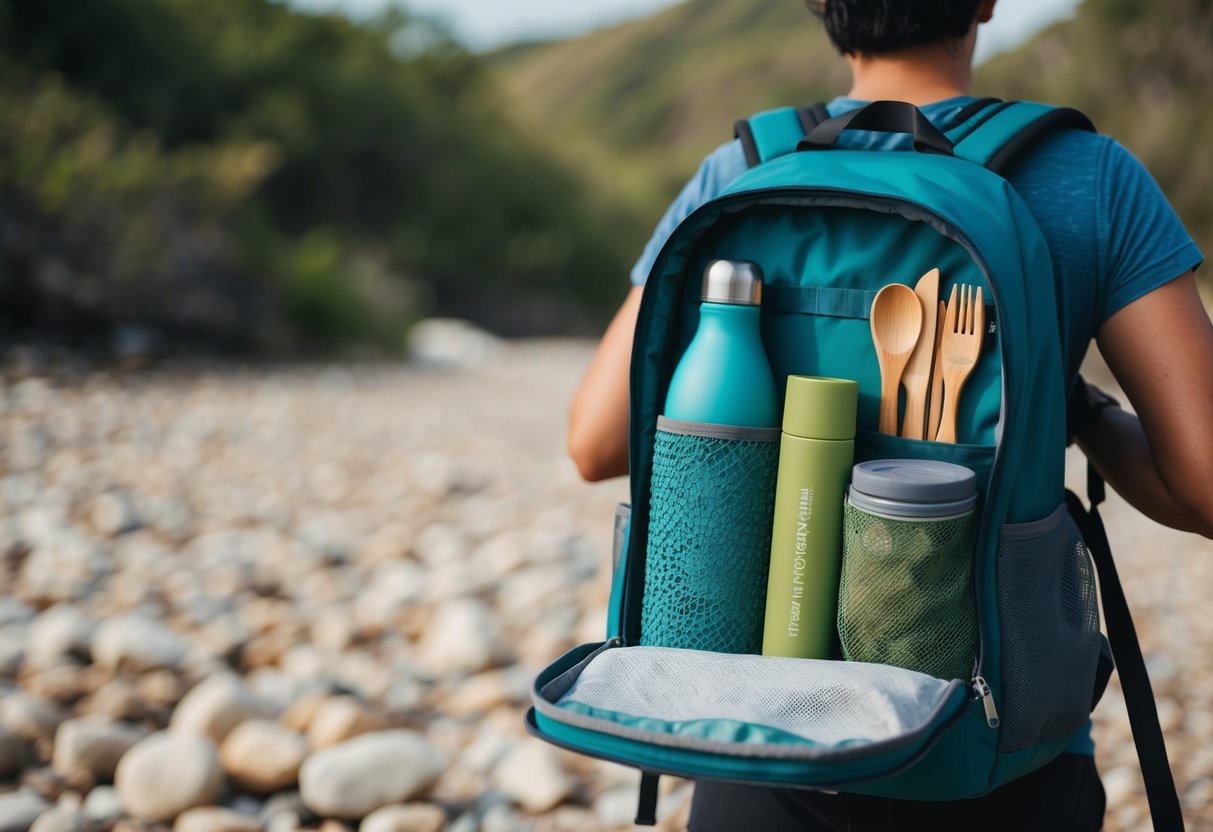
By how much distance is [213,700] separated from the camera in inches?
103

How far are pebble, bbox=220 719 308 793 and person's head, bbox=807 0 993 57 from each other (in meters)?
1.99

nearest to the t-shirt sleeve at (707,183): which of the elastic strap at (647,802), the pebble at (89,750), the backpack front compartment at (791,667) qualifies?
the backpack front compartment at (791,667)

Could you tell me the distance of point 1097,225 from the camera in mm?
1205

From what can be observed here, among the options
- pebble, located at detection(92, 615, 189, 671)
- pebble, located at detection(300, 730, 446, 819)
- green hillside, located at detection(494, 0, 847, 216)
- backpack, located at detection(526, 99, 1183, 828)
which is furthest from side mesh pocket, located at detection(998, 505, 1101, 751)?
green hillside, located at detection(494, 0, 847, 216)

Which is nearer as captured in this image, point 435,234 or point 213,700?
point 213,700

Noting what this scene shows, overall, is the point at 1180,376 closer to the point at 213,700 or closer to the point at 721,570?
the point at 721,570

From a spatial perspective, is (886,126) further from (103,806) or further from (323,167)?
(323,167)

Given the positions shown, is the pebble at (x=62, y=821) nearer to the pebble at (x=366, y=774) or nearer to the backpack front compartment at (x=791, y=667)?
the pebble at (x=366, y=774)

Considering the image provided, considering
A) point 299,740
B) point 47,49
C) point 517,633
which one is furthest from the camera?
point 47,49

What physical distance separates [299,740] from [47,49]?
36.9 feet

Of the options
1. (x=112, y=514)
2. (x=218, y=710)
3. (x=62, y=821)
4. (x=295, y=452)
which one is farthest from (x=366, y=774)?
(x=295, y=452)

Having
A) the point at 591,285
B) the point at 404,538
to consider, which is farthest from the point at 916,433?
the point at 591,285

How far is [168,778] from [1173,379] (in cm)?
215

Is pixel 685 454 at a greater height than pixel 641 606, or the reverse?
pixel 685 454
